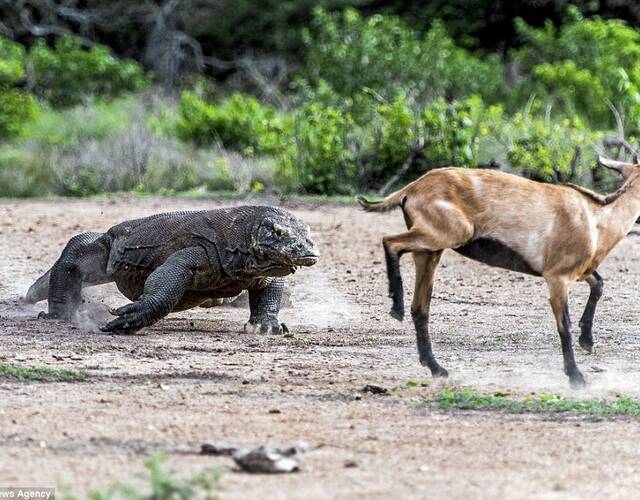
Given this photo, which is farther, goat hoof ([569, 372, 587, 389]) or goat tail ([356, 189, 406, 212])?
goat tail ([356, 189, 406, 212])

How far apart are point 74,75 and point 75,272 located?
69.5ft

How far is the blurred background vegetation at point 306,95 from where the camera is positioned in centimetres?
2023

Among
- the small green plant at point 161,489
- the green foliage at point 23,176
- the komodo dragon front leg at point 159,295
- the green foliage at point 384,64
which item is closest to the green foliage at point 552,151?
the green foliage at point 384,64

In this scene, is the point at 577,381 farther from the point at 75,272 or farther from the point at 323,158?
the point at 323,158

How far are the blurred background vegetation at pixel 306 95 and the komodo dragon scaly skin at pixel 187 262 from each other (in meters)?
2.65

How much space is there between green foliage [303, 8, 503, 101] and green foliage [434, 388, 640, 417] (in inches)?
680

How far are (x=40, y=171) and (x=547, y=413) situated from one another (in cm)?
1484

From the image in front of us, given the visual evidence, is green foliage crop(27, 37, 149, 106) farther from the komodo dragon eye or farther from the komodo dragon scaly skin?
the komodo dragon eye

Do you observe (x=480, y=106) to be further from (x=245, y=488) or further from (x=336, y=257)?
(x=245, y=488)

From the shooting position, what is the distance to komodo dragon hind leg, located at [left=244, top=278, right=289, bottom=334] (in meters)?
10.4

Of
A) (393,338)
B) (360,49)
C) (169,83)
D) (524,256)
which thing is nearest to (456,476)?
(524,256)

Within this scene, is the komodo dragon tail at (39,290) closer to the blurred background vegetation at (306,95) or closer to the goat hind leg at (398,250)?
the goat hind leg at (398,250)

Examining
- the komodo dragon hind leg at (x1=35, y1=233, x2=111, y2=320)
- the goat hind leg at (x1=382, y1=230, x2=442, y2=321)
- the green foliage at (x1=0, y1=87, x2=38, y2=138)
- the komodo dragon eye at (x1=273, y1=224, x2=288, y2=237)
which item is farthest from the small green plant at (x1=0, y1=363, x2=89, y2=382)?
the green foliage at (x1=0, y1=87, x2=38, y2=138)

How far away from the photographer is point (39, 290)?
38.3 feet
